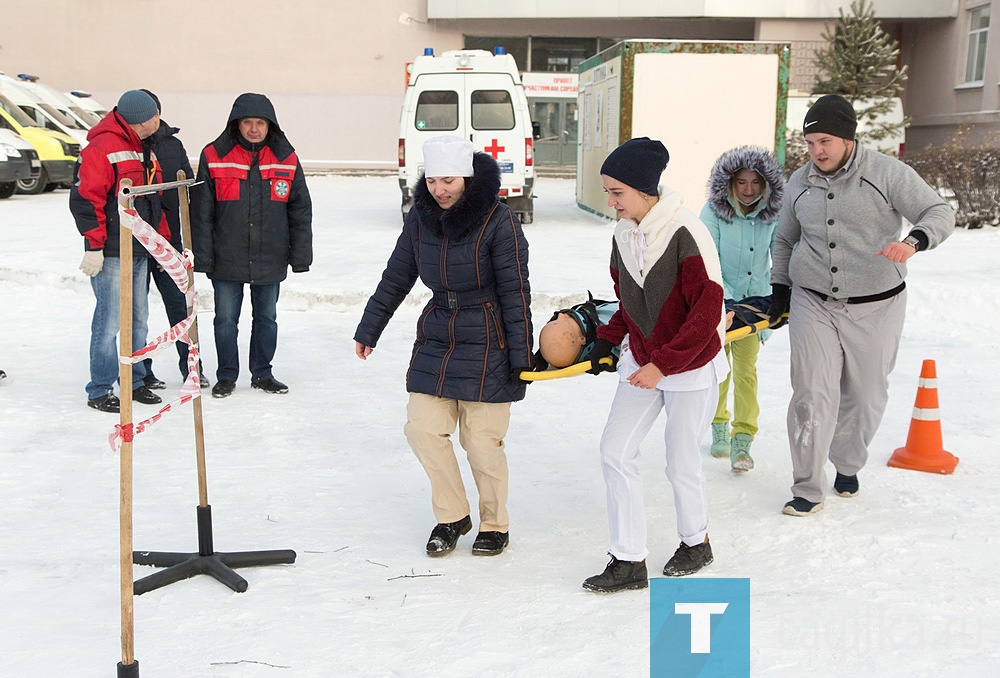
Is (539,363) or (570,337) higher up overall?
(570,337)

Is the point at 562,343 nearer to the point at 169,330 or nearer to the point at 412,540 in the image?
the point at 412,540

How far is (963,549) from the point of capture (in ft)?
14.0

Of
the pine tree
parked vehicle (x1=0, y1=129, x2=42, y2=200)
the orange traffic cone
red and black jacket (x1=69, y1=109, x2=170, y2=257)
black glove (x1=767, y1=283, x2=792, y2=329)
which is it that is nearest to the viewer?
black glove (x1=767, y1=283, x2=792, y2=329)

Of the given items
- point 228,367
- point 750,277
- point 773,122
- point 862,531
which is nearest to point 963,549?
point 862,531

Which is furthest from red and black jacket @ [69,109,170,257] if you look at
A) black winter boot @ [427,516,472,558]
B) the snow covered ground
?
black winter boot @ [427,516,472,558]

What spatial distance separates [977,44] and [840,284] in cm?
2495

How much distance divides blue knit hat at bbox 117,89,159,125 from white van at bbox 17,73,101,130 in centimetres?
1828

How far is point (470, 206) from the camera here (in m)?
4.10

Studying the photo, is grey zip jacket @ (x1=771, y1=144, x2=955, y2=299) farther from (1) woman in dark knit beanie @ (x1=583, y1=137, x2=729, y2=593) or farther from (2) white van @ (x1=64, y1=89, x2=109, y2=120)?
(2) white van @ (x1=64, y1=89, x2=109, y2=120)

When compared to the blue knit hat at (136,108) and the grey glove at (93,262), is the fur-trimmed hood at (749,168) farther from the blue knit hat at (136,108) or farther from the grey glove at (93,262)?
the grey glove at (93,262)

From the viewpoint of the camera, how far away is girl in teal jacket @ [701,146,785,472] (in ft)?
17.0

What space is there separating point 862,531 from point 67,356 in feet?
20.0

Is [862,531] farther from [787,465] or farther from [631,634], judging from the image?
[631,634]

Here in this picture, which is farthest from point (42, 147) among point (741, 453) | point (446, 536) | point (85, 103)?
point (446, 536)
